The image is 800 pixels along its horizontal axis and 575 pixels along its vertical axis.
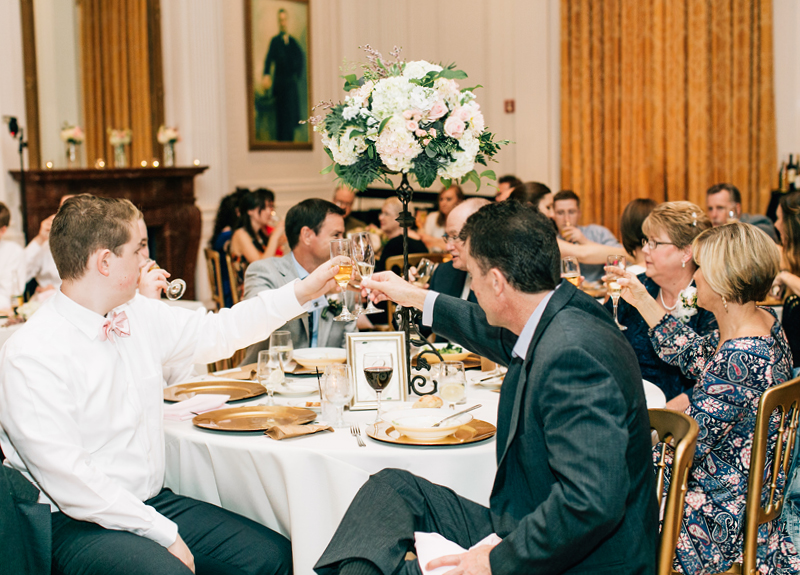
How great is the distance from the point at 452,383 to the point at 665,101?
20.6 feet

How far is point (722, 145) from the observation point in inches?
294

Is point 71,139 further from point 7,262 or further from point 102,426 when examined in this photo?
point 102,426

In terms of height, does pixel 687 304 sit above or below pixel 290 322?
above

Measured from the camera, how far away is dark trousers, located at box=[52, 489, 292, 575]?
1899mm

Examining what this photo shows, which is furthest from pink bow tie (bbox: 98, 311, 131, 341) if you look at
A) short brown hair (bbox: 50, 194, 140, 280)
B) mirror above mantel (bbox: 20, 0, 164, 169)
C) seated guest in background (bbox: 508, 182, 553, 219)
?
mirror above mantel (bbox: 20, 0, 164, 169)

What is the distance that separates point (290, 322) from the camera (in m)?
3.36

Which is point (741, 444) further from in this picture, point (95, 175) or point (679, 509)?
point (95, 175)

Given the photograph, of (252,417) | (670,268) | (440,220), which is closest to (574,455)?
(252,417)

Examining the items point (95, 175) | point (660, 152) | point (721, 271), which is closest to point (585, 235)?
point (660, 152)

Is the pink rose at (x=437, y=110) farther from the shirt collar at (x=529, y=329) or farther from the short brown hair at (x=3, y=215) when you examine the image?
the short brown hair at (x=3, y=215)

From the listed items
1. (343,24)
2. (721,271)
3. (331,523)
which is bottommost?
(331,523)

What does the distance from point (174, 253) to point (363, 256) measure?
18.4 ft

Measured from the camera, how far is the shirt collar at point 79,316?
82.1 inches

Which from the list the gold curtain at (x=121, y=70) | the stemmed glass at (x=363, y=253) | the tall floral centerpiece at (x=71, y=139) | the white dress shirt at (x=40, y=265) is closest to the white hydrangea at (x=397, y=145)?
the stemmed glass at (x=363, y=253)
